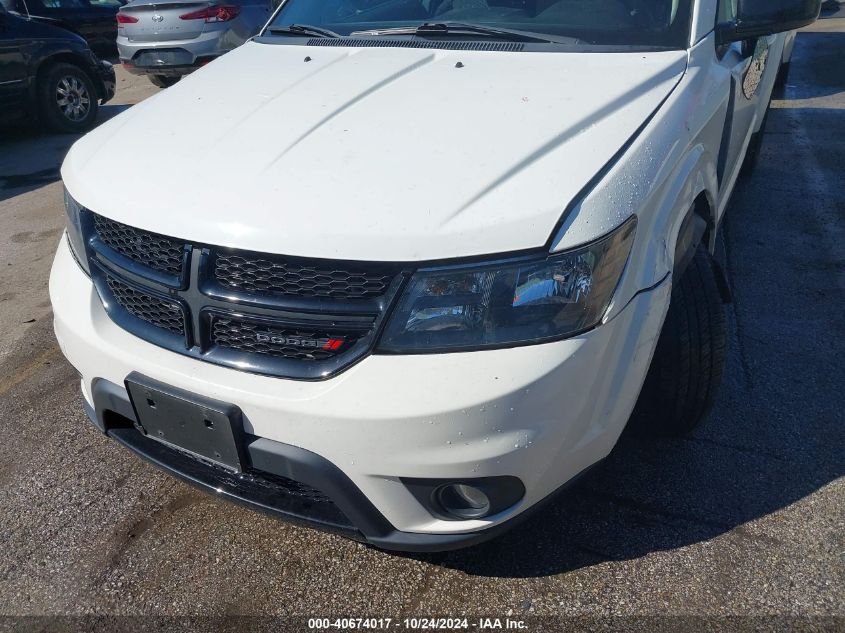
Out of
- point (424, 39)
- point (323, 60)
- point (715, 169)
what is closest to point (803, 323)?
point (715, 169)

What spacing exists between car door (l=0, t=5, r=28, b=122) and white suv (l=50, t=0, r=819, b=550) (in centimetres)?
587

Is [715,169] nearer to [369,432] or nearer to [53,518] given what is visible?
[369,432]

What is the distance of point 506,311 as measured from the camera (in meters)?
1.68

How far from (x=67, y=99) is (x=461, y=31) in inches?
258

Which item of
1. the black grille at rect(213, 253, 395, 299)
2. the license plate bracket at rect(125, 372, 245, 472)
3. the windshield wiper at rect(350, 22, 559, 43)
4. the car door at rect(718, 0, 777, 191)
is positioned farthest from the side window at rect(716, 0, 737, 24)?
the license plate bracket at rect(125, 372, 245, 472)

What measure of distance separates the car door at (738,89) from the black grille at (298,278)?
1642mm

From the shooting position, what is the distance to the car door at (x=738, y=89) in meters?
2.73

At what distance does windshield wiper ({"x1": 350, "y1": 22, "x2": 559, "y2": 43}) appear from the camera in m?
2.56

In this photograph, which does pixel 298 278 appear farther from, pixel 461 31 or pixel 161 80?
pixel 161 80

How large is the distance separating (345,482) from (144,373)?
0.60m

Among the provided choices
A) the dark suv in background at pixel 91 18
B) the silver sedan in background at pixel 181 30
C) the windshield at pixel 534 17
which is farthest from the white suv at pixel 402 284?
the dark suv in background at pixel 91 18

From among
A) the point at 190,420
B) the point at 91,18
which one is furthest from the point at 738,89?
the point at 91,18

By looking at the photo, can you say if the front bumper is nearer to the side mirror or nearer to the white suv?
the white suv

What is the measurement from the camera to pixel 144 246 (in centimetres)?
196
